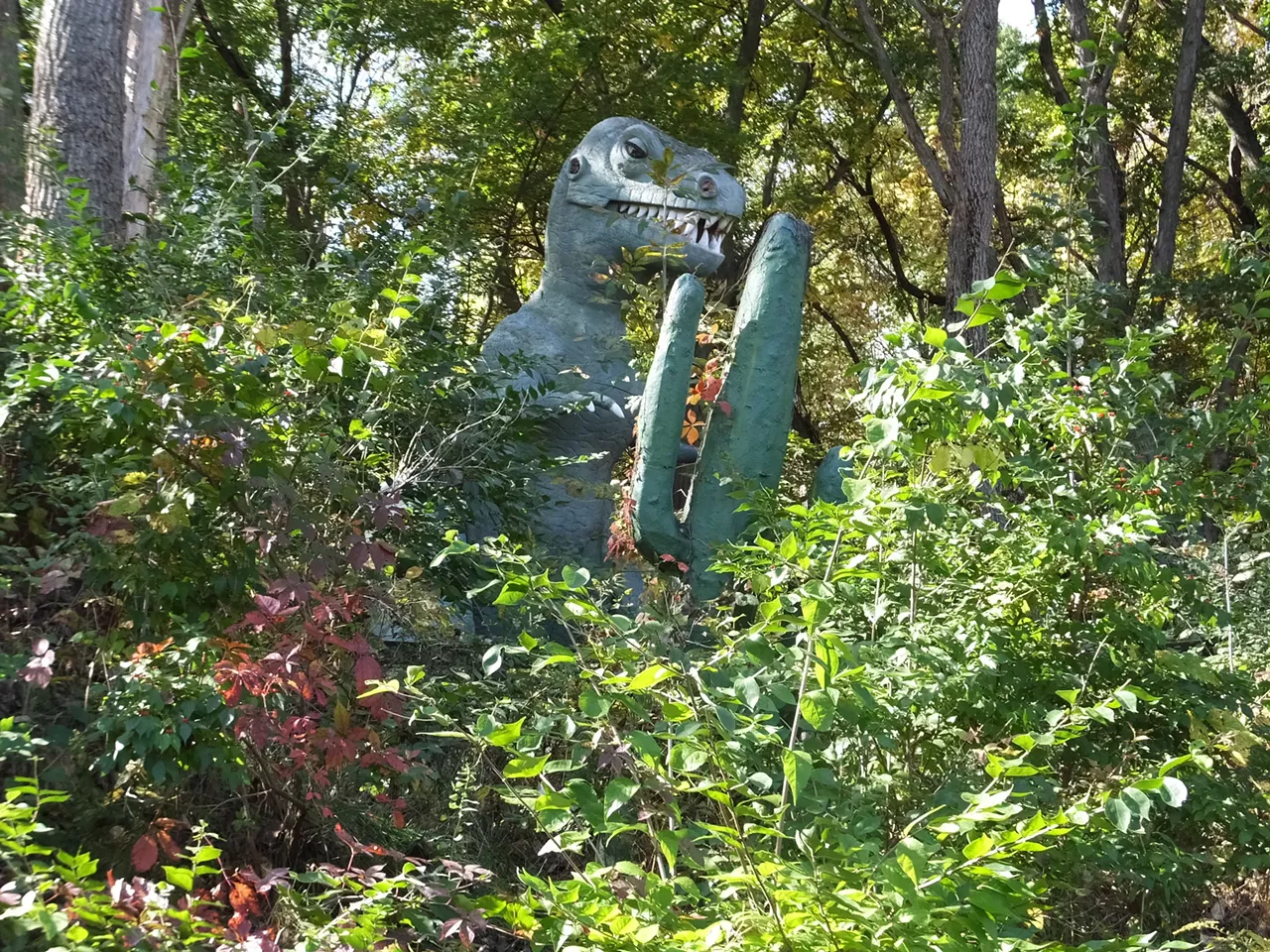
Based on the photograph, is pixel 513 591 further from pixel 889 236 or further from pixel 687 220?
pixel 889 236

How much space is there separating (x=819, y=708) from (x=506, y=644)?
3.07 ft

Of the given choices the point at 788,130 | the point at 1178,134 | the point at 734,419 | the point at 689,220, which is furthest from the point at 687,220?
the point at 788,130

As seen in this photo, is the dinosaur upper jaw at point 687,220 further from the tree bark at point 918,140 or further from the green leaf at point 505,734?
the green leaf at point 505,734

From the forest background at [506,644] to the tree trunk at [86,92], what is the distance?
0.02m

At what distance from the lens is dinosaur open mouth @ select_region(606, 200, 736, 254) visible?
514 cm

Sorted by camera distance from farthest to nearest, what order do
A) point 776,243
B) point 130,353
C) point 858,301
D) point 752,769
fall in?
1. point 858,301
2. point 776,243
3. point 130,353
4. point 752,769

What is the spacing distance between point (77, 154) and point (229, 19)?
5017 mm

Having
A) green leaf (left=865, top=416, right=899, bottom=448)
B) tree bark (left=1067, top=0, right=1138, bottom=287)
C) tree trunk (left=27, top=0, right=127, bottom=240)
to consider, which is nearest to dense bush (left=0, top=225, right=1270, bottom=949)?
green leaf (left=865, top=416, right=899, bottom=448)

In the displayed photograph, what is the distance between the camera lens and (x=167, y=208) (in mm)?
4375

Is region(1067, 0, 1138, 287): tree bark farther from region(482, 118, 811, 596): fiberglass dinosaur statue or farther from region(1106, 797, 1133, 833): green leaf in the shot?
region(1106, 797, 1133, 833): green leaf

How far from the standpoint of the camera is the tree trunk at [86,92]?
5.43 meters

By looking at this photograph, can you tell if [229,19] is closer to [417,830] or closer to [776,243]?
[776,243]

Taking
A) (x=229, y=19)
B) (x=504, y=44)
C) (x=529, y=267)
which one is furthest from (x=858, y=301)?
(x=229, y=19)

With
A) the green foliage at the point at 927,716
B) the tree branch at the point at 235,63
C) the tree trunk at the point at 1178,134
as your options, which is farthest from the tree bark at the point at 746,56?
the green foliage at the point at 927,716
